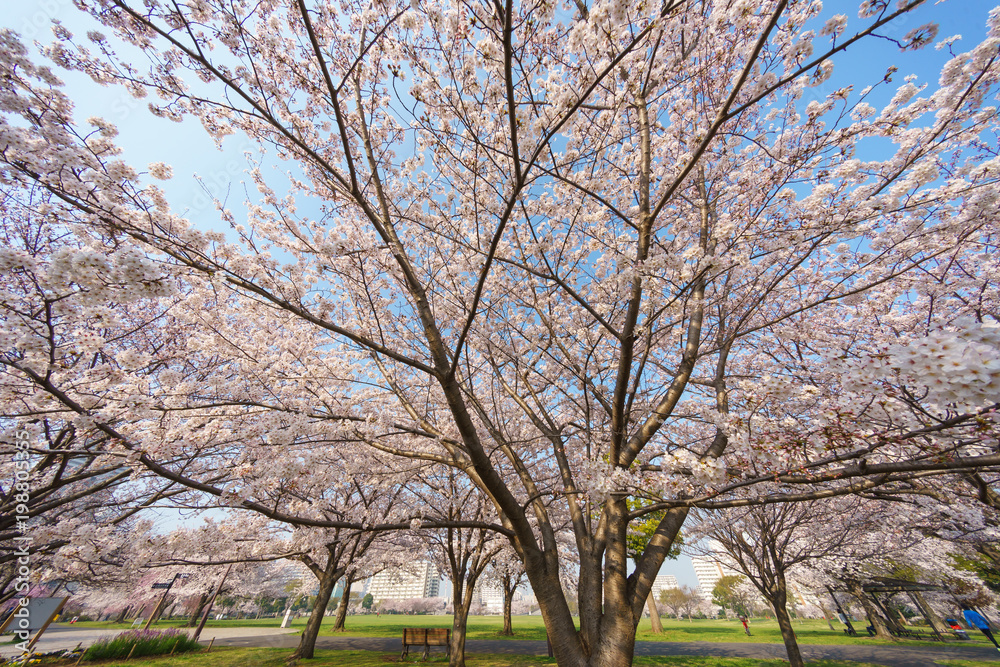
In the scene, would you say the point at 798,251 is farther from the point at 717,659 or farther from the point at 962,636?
the point at 962,636

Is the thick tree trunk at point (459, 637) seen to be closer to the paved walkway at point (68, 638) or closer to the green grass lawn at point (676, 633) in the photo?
the paved walkway at point (68, 638)

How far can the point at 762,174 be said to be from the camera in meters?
4.23

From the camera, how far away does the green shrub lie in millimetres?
10320

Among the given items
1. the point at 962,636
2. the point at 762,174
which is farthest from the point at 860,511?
the point at 962,636

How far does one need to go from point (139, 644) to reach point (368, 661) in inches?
280

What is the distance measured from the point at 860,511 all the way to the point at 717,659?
6.92 meters

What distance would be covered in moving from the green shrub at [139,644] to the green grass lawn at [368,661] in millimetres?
522

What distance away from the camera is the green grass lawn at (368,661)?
9.95 metres

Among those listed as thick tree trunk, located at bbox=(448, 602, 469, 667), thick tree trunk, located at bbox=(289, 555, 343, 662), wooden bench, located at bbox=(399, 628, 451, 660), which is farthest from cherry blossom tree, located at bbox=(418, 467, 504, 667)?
thick tree trunk, located at bbox=(289, 555, 343, 662)

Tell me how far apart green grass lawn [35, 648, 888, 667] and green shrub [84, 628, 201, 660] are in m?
0.52

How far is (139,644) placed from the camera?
434 inches

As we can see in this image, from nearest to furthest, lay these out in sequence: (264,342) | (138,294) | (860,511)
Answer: (138,294)
(264,342)
(860,511)

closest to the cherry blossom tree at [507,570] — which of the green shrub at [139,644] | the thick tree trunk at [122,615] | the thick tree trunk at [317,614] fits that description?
the thick tree trunk at [317,614]

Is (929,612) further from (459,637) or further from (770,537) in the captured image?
(459,637)
